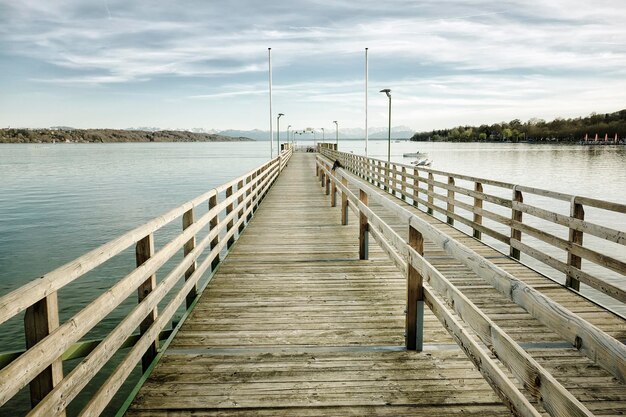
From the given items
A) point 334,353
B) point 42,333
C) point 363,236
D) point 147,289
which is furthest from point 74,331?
point 363,236

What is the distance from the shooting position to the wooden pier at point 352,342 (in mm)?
2074

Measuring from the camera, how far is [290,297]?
5324mm

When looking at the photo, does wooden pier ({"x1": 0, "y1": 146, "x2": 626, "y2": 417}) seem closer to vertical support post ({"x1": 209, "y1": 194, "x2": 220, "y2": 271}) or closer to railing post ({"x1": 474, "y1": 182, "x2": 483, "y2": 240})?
vertical support post ({"x1": 209, "y1": 194, "x2": 220, "y2": 271})

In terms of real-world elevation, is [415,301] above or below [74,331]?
below

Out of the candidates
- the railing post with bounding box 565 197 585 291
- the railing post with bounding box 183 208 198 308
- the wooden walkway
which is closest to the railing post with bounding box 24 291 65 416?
the wooden walkway

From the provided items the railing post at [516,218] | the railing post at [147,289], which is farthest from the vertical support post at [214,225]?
the railing post at [516,218]

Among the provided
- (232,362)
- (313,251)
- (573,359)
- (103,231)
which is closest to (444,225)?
(313,251)

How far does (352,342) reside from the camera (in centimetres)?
406

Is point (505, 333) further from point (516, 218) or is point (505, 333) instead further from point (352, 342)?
point (516, 218)

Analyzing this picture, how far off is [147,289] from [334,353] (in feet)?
5.35

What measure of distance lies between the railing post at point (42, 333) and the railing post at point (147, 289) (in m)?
1.43

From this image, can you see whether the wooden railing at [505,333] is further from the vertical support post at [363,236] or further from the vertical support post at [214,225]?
the vertical support post at [214,225]

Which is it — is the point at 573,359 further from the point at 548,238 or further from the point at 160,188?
the point at 160,188

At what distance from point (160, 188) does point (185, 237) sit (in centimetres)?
3674
